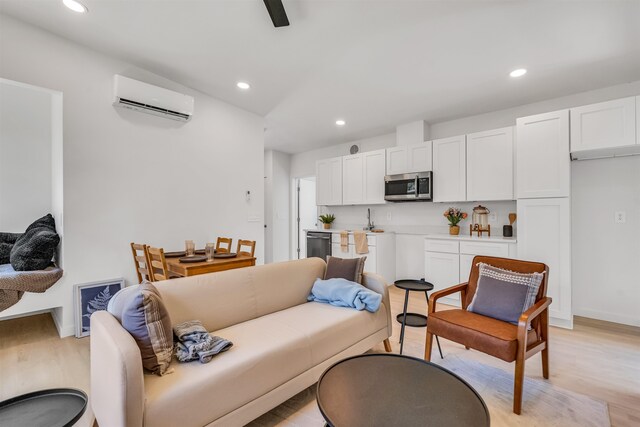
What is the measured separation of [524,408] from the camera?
5.85 feet

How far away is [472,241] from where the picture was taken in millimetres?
3596

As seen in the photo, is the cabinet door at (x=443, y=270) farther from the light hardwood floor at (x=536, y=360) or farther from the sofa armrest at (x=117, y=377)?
the sofa armrest at (x=117, y=377)

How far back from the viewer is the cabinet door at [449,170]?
12.9 feet

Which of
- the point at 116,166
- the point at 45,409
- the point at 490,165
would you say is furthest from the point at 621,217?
the point at 116,166

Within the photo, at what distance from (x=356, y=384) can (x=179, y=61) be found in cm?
324

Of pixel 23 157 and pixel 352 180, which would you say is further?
pixel 352 180

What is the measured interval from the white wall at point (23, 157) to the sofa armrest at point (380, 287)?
13.0ft

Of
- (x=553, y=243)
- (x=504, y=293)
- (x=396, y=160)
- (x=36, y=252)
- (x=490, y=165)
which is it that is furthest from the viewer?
(x=396, y=160)

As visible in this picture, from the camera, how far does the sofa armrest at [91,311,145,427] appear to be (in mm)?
1113

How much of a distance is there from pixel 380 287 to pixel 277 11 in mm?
2214

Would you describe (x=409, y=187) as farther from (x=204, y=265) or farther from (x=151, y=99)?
(x=151, y=99)

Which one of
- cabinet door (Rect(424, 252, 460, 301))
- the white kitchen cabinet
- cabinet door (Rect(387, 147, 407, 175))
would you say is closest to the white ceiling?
cabinet door (Rect(387, 147, 407, 175))

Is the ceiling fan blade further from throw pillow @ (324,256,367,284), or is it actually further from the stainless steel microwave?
the stainless steel microwave

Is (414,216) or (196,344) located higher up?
(414,216)
